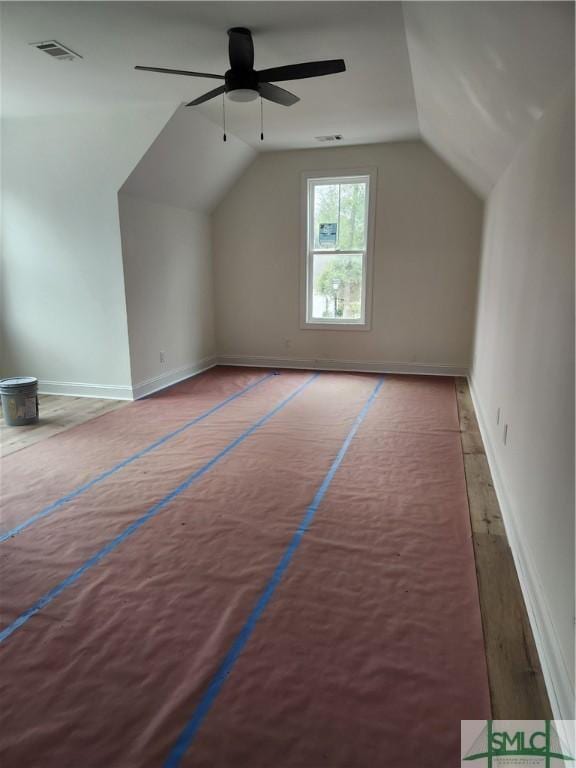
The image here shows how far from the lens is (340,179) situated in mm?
6254

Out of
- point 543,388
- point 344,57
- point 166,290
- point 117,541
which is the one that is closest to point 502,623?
point 543,388

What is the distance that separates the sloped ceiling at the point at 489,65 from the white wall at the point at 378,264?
1.77m

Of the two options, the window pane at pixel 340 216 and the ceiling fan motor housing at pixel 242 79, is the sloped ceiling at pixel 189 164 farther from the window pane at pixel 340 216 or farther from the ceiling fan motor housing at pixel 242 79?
the ceiling fan motor housing at pixel 242 79

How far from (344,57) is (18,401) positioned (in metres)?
3.93

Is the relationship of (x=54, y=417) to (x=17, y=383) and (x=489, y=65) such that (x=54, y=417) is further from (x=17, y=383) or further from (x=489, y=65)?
(x=489, y=65)

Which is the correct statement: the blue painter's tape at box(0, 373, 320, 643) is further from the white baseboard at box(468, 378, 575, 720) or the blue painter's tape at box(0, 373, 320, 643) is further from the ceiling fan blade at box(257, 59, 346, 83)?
the ceiling fan blade at box(257, 59, 346, 83)

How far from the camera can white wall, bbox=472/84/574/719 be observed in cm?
159

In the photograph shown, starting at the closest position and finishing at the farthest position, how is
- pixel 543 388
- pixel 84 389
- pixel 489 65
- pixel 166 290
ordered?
1. pixel 543 388
2. pixel 489 65
3. pixel 84 389
4. pixel 166 290

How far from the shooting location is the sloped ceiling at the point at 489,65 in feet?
5.62

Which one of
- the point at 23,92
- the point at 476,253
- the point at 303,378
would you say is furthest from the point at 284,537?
the point at 476,253

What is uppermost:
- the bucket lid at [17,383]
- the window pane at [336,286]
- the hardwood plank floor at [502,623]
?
the window pane at [336,286]

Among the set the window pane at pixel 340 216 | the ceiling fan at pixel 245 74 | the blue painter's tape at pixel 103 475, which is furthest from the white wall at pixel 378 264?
the ceiling fan at pixel 245 74

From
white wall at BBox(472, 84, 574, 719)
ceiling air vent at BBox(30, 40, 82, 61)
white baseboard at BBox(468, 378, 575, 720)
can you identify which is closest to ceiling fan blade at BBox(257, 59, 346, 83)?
white wall at BBox(472, 84, 574, 719)

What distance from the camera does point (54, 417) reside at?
184 inches
